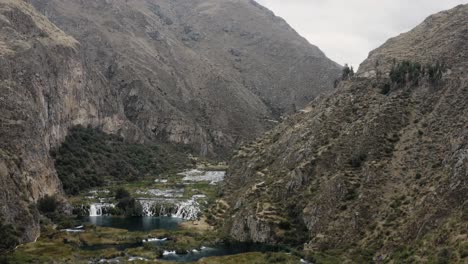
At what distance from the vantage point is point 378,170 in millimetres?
104750

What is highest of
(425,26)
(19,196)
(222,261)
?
(425,26)

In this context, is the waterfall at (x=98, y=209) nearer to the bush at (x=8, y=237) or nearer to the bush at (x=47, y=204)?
the bush at (x=47, y=204)

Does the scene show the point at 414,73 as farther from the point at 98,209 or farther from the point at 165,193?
the point at 165,193

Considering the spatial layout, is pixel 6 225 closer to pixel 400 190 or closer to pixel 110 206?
pixel 110 206

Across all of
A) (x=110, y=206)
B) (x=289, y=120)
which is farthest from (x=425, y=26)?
(x=110, y=206)

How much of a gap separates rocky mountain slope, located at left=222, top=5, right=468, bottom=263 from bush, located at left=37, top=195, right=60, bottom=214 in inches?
1634

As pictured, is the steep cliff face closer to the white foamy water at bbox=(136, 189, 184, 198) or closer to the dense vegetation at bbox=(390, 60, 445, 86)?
the white foamy water at bbox=(136, 189, 184, 198)

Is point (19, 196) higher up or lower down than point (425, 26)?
lower down

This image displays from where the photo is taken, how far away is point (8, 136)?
13462 centimetres

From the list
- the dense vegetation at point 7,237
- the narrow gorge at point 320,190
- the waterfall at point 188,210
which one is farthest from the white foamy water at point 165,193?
the dense vegetation at point 7,237

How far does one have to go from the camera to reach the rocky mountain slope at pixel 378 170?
8400 cm

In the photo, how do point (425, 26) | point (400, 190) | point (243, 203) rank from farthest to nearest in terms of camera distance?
1. point (425, 26)
2. point (243, 203)
3. point (400, 190)

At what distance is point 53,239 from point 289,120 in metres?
75.6

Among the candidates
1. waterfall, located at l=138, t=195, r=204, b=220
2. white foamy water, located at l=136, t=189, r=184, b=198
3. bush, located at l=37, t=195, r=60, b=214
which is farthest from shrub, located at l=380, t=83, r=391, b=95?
bush, located at l=37, t=195, r=60, b=214
